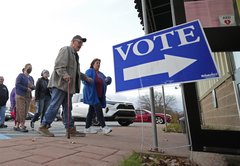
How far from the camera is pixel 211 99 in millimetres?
4719

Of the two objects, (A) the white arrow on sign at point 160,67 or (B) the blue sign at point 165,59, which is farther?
(A) the white arrow on sign at point 160,67

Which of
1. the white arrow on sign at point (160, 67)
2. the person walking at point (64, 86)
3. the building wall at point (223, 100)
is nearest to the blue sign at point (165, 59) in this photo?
the white arrow on sign at point (160, 67)

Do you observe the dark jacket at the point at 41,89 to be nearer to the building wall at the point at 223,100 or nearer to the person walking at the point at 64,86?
the person walking at the point at 64,86

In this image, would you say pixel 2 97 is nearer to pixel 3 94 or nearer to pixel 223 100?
pixel 3 94

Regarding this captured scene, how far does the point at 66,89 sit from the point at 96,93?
2.89ft

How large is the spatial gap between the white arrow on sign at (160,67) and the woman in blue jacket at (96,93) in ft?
7.75

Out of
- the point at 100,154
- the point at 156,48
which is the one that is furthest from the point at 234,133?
the point at 100,154

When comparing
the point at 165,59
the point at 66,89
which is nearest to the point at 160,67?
the point at 165,59

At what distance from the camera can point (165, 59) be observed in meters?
2.61

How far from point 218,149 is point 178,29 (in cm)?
131

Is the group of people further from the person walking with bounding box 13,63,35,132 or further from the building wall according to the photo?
the building wall

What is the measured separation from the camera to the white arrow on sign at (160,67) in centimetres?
250

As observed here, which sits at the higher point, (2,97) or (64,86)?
(2,97)

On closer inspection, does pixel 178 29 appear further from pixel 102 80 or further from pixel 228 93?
pixel 102 80
